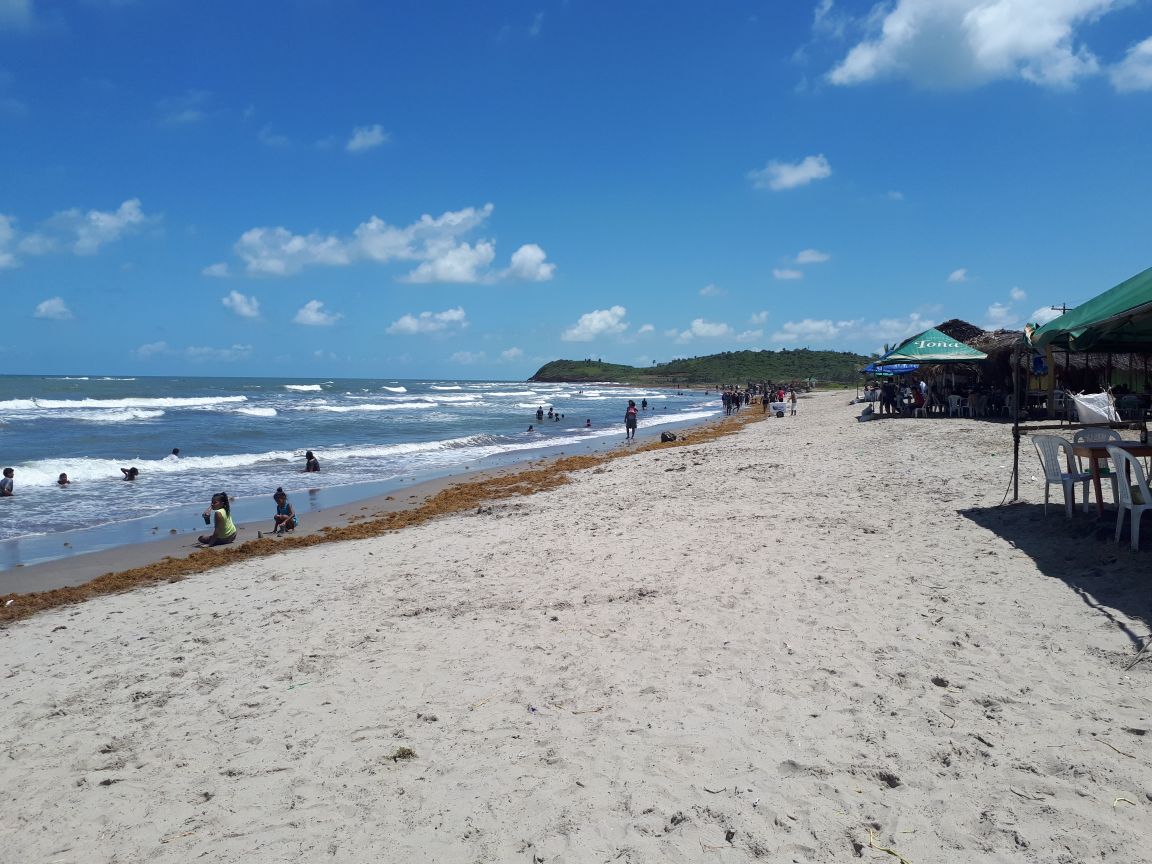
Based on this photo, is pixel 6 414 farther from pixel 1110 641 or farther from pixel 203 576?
pixel 1110 641

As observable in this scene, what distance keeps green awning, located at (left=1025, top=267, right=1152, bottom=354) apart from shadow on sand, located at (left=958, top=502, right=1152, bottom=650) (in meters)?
1.70

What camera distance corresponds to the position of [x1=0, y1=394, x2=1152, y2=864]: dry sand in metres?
2.95

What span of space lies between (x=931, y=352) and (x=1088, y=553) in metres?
14.3

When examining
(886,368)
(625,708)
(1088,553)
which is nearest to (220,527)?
(625,708)

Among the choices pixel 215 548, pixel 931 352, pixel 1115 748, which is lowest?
pixel 215 548

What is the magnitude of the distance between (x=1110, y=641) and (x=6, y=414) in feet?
177

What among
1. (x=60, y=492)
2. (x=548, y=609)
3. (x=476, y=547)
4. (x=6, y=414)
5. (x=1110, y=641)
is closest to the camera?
(x=1110, y=641)

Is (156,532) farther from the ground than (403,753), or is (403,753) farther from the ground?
(403,753)

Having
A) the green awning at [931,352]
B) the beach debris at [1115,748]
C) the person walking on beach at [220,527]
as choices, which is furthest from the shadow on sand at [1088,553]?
the green awning at [931,352]

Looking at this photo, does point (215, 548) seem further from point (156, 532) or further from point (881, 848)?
point (881, 848)

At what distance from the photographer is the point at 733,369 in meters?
115

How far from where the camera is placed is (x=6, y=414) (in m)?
42.8

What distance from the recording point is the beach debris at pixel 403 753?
363 cm

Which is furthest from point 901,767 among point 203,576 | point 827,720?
point 203,576
